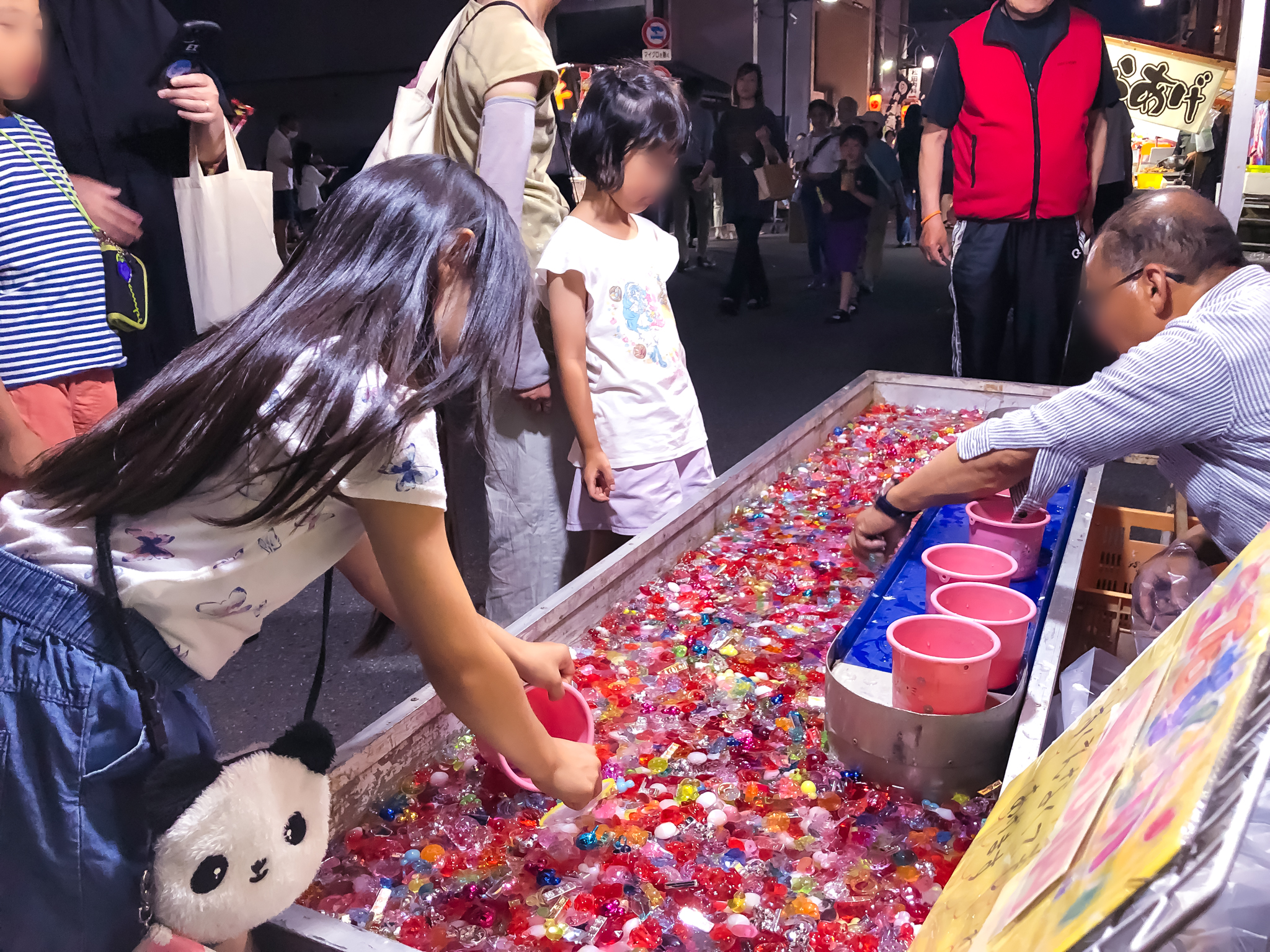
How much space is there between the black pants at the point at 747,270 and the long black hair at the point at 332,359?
5.59m

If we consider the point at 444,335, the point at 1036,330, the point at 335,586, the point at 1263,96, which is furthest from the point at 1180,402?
the point at 1263,96

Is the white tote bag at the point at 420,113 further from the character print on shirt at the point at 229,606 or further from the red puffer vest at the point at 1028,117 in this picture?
the red puffer vest at the point at 1028,117

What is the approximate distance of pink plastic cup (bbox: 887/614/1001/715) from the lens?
1.01 m

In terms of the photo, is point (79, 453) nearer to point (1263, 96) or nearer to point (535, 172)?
point (535, 172)

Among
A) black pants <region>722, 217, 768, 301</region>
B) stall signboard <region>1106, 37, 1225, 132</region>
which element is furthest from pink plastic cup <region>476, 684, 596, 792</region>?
black pants <region>722, 217, 768, 301</region>

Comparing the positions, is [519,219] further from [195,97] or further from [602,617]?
[602,617]

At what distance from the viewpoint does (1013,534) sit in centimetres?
152

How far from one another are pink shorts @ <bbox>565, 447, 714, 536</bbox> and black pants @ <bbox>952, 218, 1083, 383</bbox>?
54.3 inches

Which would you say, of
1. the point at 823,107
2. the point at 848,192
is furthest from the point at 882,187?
the point at 823,107

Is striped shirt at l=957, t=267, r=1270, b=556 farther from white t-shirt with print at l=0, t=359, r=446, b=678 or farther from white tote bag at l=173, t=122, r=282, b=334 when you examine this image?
white tote bag at l=173, t=122, r=282, b=334

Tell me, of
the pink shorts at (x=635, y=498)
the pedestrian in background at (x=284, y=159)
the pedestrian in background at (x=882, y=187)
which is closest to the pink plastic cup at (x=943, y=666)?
the pink shorts at (x=635, y=498)

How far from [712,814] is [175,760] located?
22.2 inches

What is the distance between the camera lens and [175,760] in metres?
0.75

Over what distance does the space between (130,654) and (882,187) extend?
6.37 metres
